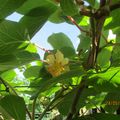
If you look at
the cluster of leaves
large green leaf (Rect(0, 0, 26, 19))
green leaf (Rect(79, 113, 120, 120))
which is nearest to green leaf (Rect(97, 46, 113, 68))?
the cluster of leaves

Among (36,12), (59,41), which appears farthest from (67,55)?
(36,12)

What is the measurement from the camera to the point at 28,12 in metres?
0.62

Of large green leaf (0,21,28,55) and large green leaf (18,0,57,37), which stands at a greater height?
large green leaf (18,0,57,37)

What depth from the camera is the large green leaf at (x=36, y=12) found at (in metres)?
0.62

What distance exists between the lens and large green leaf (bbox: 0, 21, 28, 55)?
626mm

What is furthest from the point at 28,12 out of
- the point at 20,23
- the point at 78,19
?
the point at 78,19

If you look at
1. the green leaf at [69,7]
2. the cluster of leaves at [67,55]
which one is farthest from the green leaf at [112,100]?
the green leaf at [69,7]

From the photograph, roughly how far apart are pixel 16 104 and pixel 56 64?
0.11 m

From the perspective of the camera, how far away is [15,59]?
25.5 inches

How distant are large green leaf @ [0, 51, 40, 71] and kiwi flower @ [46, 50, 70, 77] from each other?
3 cm

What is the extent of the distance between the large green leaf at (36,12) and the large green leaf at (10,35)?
0.05ft

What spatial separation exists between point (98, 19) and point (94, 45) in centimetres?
4

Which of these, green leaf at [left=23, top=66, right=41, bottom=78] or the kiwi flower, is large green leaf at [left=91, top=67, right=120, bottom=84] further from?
green leaf at [left=23, top=66, right=41, bottom=78]

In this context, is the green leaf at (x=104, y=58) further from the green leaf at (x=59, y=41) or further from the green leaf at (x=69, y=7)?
the green leaf at (x=69, y=7)
